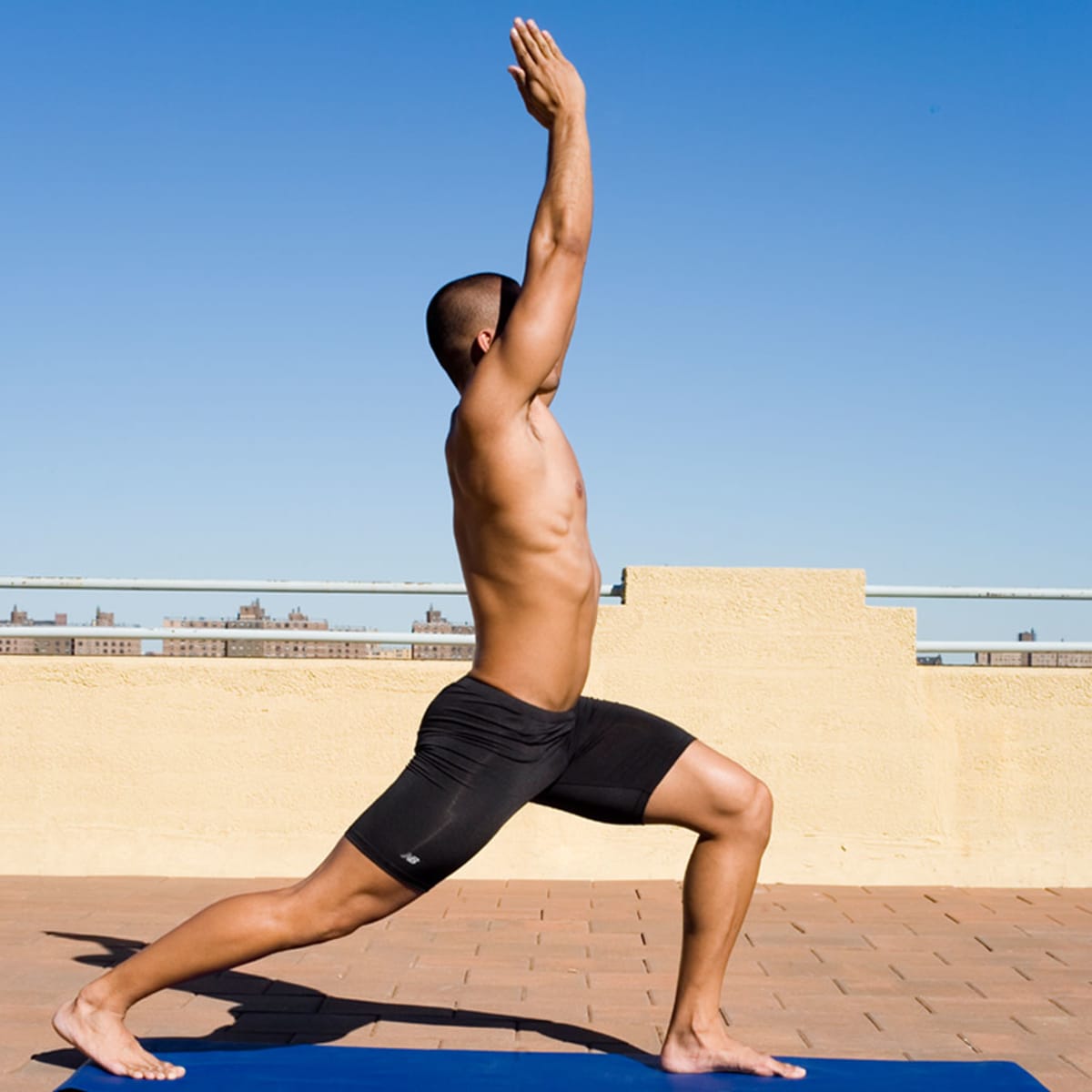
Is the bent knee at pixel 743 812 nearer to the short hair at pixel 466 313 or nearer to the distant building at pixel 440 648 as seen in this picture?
the short hair at pixel 466 313

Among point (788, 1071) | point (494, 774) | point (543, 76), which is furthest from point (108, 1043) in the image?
point (543, 76)

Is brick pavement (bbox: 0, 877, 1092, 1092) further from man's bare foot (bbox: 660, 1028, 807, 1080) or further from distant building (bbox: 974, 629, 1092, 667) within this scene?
distant building (bbox: 974, 629, 1092, 667)

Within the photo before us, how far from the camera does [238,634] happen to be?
6547 millimetres

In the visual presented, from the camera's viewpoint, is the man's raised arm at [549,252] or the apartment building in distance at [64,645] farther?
the apartment building in distance at [64,645]

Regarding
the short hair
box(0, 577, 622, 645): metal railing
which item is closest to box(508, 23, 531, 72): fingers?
the short hair

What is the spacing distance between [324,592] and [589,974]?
2515mm

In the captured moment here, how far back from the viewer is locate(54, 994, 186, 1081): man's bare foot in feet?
10.5

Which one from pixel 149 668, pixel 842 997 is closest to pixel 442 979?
pixel 842 997

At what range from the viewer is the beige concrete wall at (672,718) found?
643 cm

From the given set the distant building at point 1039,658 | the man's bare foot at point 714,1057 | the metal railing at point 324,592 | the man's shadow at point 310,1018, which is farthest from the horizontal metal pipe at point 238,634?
the man's bare foot at point 714,1057

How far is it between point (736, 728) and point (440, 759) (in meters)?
3.49

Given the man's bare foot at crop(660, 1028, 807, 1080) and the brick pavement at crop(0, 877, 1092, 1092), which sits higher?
the man's bare foot at crop(660, 1028, 807, 1080)

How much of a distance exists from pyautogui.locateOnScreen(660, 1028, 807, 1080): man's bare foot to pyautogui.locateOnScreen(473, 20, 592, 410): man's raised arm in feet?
5.32

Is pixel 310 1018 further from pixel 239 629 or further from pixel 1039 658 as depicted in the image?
pixel 1039 658
